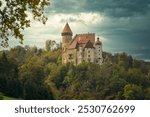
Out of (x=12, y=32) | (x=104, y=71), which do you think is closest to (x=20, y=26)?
(x=12, y=32)

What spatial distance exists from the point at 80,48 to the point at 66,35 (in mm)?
3360

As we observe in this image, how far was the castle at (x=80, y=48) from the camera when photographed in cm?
4403

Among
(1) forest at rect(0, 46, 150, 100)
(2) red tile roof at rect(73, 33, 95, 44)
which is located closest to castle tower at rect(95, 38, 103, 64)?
(1) forest at rect(0, 46, 150, 100)

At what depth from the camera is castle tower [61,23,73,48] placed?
42.4m

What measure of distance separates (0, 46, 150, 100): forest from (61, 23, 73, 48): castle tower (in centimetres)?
126

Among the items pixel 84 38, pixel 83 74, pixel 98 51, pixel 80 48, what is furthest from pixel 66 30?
pixel 84 38

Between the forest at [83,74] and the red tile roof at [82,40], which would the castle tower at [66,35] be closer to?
the red tile roof at [82,40]

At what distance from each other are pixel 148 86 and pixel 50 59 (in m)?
8.90

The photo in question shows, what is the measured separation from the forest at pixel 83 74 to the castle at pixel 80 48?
0.88 m

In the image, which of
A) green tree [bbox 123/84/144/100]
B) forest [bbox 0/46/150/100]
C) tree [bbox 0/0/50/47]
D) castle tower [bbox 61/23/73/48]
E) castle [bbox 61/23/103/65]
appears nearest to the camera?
tree [bbox 0/0/50/47]

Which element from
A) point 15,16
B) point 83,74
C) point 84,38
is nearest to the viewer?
point 15,16

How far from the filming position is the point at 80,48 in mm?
46594

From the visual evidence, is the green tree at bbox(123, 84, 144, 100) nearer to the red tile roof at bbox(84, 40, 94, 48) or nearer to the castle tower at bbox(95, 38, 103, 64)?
the castle tower at bbox(95, 38, 103, 64)

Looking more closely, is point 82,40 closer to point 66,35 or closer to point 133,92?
point 66,35
